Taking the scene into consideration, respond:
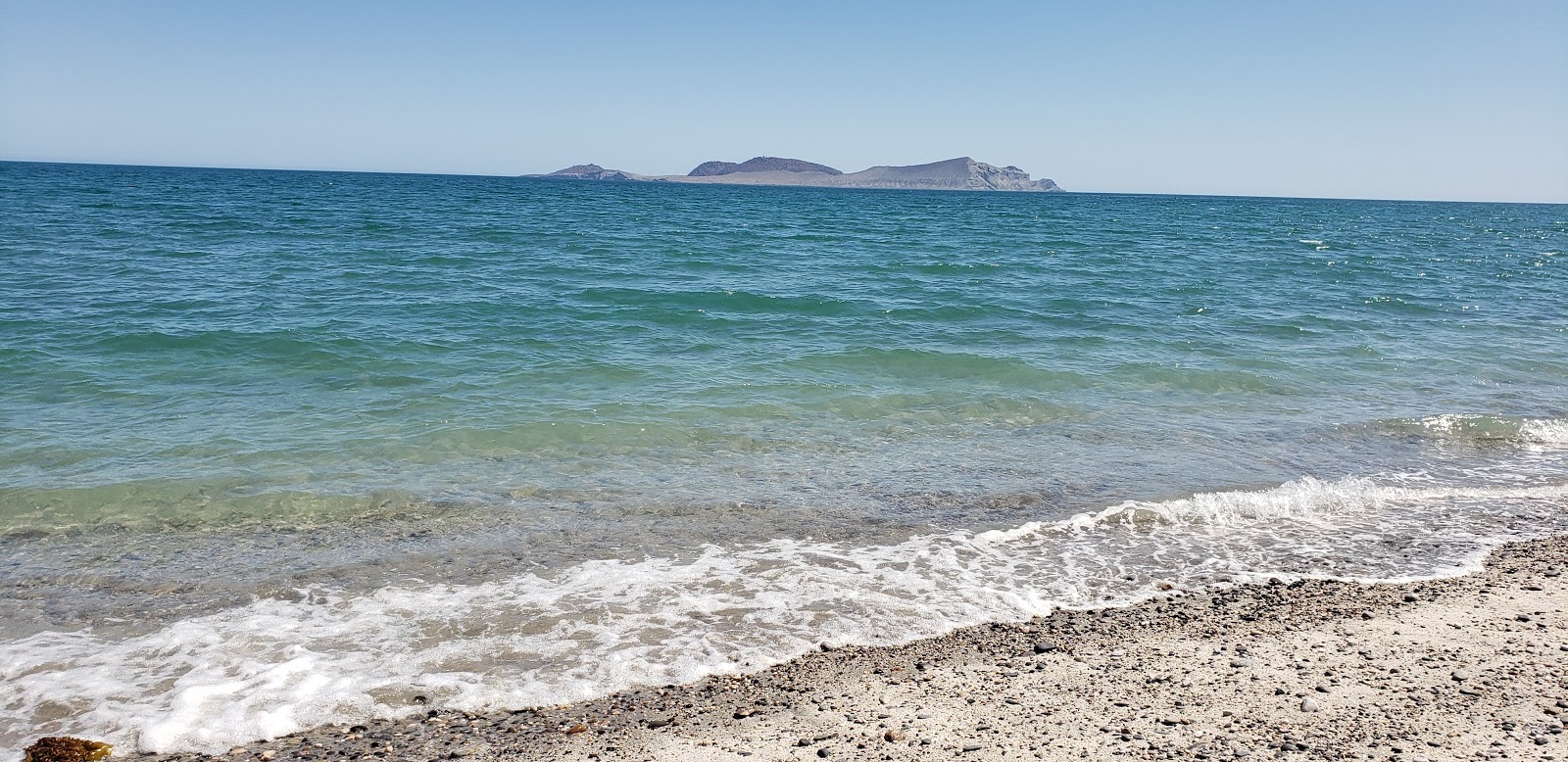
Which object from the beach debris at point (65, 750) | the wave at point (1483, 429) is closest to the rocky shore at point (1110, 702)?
the beach debris at point (65, 750)

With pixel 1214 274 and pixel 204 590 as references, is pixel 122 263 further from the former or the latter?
pixel 1214 274

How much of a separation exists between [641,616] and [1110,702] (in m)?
2.60

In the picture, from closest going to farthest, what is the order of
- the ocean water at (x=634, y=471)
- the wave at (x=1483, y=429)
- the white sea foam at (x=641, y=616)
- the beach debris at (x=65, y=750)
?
the beach debris at (x=65, y=750)
the white sea foam at (x=641, y=616)
the ocean water at (x=634, y=471)
the wave at (x=1483, y=429)

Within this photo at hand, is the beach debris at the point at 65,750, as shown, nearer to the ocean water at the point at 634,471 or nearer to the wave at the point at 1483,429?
the ocean water at the point at 634,471

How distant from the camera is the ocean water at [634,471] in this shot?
4.99m

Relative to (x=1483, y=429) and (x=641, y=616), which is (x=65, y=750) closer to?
(x=641, y=616)

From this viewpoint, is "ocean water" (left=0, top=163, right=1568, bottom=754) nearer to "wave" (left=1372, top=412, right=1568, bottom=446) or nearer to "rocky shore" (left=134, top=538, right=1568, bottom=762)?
"wave" (left=1372, top=412, right=1568, bottom=446)

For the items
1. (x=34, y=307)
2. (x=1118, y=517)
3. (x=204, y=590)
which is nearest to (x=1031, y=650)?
(x=1118, y=517)

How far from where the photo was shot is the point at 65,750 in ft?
12.8

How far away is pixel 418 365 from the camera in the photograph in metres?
11.8

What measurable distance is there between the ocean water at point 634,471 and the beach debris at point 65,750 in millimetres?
106

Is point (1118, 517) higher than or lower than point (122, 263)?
lower

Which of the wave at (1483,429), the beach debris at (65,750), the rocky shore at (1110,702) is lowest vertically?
the beach debris at (65,750)

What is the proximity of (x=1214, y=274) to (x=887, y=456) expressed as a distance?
20.8 m
